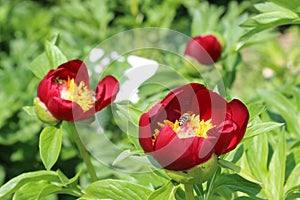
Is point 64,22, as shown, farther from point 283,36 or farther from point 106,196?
point 283,36

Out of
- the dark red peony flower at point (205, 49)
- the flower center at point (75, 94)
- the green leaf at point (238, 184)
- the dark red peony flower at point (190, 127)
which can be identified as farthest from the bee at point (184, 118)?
the dark red peony flower at point (205, 49)

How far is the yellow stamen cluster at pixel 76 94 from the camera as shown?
3.30 ft

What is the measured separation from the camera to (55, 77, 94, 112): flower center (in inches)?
39.6

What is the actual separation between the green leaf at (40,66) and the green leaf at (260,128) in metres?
0.39

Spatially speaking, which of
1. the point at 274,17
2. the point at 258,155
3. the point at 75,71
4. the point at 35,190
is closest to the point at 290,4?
the point at 274,17

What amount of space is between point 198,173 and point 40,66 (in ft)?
1.36

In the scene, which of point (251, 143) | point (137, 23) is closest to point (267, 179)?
point (251, 143)

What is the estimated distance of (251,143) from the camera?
1.05m

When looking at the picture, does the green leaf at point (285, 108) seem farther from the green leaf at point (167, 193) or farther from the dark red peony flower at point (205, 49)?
the green leaf at point (167, 193)

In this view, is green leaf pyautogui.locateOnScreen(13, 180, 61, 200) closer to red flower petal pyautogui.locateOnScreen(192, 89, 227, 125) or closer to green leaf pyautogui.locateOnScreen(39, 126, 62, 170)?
green leaf pyautogui.locateOnScreen(39, 126, 62, 170)

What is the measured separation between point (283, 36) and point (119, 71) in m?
2.94

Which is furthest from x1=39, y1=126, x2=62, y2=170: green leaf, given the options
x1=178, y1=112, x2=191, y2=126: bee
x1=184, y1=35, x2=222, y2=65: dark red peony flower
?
x1=184, y1=35, x2=222, y2=65: dark red peony flower

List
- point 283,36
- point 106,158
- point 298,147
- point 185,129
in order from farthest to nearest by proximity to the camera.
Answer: point 283,36 → point 106,158 → point 298,147 → point 185,129

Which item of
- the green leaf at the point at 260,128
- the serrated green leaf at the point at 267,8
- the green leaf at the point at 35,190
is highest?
the serrated green leaf at the point at 267,8
